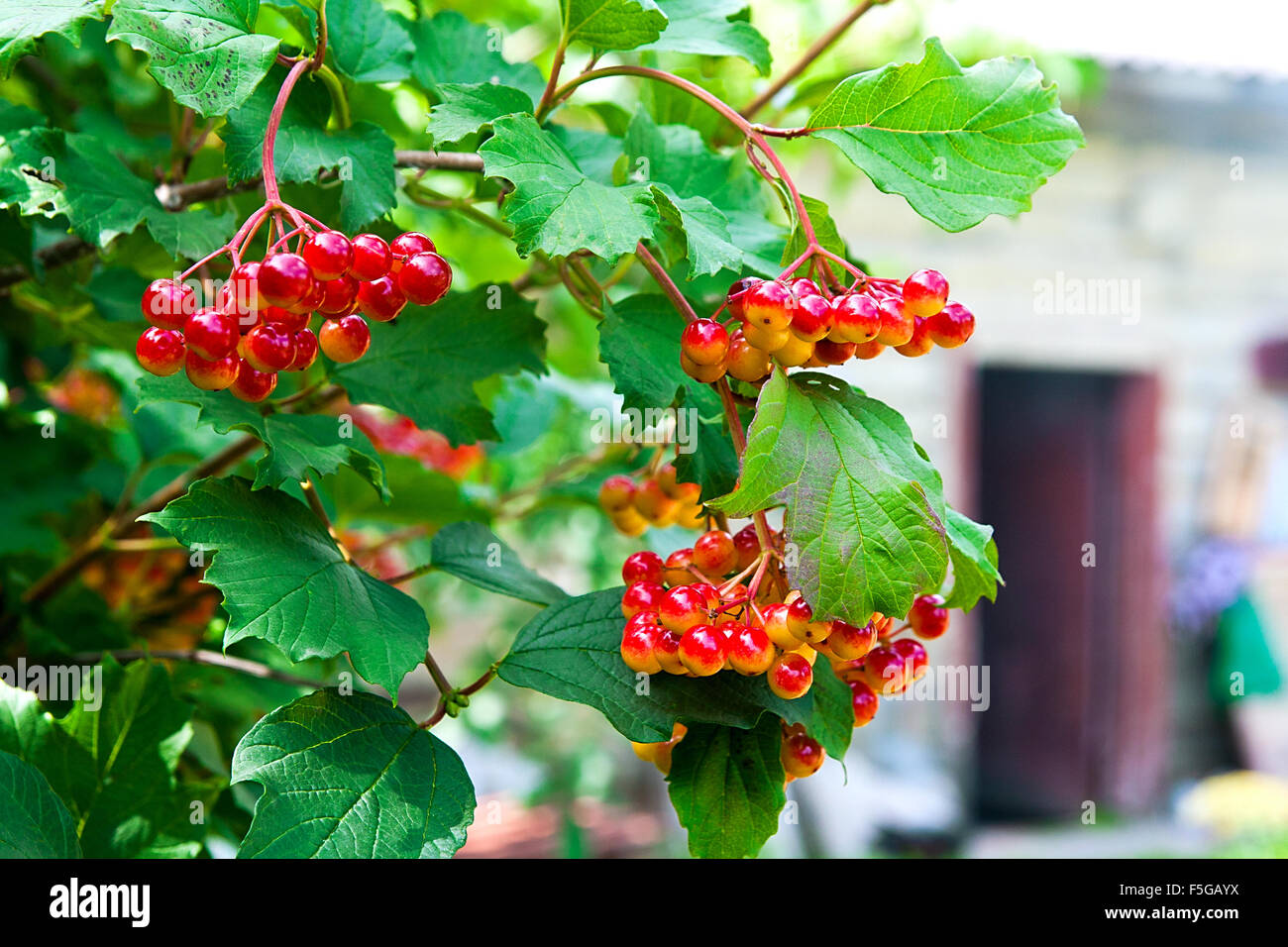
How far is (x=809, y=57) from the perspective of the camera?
91cm

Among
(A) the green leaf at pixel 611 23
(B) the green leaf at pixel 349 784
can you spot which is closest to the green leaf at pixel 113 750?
(B) the green leaf at pixel 349 784

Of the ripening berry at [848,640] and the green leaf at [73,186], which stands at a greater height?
the green leaf at [73,186]

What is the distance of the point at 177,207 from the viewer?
27.9 inches

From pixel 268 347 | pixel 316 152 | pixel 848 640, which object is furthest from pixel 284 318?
pixel 848 640

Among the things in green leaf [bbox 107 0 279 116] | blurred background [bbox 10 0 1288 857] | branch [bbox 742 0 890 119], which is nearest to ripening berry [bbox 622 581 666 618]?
green leaf [bbox 107 0 279 116]

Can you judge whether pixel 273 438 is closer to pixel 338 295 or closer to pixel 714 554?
pixel 338 295

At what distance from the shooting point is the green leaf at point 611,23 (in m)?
0.61

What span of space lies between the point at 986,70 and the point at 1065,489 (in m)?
4.20

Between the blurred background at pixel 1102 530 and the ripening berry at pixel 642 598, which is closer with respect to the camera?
the ripening berry at pixel 642 598

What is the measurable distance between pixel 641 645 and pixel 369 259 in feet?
0.79

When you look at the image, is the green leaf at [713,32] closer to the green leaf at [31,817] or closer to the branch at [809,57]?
the branch at [809,57]
